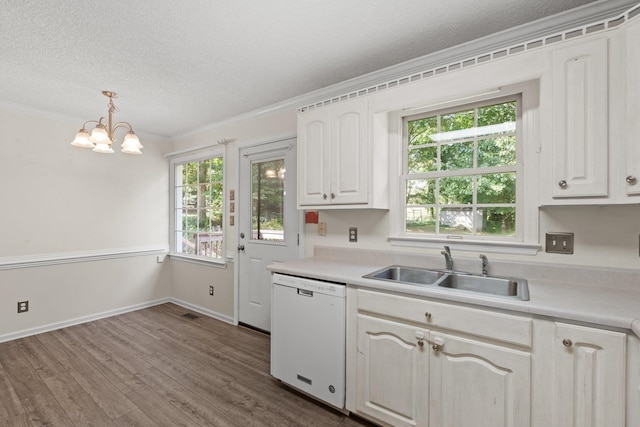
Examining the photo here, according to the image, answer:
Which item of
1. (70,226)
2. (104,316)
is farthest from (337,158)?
(104,316)

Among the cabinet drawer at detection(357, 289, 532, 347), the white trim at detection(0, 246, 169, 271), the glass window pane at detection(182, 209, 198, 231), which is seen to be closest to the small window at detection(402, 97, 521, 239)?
the cabinet drawer at detection(357, 289, 532, 347)

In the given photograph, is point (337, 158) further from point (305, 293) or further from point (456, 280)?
point (456, 280)

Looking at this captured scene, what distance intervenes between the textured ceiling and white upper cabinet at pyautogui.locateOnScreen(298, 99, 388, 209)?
40 cm

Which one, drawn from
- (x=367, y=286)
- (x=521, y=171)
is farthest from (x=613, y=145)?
(x=367, y=286)

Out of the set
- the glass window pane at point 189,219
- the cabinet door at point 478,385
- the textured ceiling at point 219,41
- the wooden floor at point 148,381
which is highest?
the textured ceiling at point 219,41

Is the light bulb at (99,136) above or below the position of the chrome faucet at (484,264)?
above

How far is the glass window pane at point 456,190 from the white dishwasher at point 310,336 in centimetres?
105

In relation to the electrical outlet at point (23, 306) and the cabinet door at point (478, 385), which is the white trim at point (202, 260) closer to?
the electrical outlet at point (23, 306)

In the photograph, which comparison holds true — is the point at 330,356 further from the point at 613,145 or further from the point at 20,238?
the point at 20,238

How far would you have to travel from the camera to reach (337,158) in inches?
91.7

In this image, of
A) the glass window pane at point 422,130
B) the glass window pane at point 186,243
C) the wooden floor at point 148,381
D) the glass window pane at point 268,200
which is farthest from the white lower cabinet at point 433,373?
the glass window pane at point 186,243

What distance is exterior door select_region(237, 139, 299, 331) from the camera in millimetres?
3078

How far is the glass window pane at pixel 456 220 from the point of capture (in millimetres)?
2154

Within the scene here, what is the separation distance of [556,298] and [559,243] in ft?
1.64
